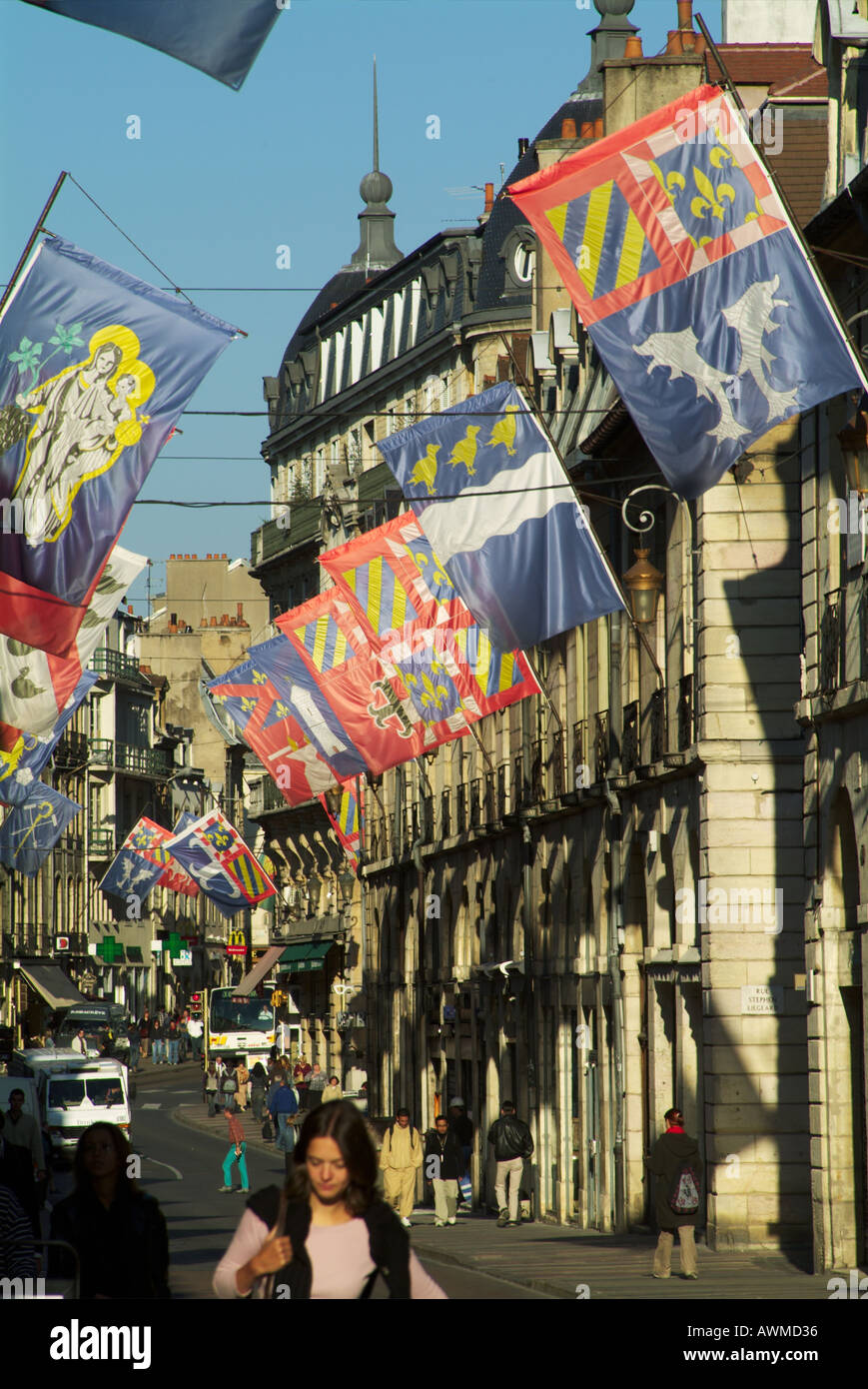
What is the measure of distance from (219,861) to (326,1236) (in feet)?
169

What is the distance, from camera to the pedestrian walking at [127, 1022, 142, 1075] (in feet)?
285

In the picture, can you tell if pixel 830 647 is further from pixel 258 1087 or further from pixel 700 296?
pixel 258 1087

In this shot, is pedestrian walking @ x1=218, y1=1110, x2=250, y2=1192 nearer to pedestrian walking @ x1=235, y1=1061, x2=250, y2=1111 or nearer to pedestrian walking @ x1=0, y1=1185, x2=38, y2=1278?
pedestrian walking @ x1=0, y1=1185, x2=38, y2=1278

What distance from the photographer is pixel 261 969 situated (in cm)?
8331

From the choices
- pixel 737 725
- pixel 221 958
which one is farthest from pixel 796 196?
pixel 221 958

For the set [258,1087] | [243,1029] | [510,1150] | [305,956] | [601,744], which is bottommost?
[258,1087]

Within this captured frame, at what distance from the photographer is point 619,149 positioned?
16.6 metres

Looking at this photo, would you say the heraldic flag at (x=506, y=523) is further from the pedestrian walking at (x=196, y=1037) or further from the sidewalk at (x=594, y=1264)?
the pedestrian walking at (x=196, y=1037)

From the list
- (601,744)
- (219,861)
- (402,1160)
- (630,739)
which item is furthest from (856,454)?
(219,861)

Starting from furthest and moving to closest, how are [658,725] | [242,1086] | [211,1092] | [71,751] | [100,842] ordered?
1. [100,842]
2. [71,751]
3. [242,1086]
4. [211,1092]
5. [658,725]

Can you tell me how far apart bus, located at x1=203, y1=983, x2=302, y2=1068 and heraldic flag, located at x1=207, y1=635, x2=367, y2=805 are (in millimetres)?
42398

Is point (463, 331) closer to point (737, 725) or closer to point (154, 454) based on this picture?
point (737, 725)

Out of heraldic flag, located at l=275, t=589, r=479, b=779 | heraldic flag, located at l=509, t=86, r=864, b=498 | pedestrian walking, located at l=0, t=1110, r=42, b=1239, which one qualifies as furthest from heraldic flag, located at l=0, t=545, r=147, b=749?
heraldic flag, located at l=509, t=86, r=864, b=498
